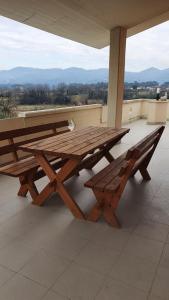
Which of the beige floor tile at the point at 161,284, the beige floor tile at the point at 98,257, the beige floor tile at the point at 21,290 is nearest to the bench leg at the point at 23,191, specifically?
the beige floor tile at the point at 98,257

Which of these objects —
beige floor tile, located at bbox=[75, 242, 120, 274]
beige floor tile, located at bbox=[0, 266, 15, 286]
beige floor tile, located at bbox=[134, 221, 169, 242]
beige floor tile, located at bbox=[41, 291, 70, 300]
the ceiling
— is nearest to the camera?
beige floor tile, located at bbox=[41, 291, 70, 300]

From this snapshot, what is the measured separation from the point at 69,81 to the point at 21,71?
149 cm

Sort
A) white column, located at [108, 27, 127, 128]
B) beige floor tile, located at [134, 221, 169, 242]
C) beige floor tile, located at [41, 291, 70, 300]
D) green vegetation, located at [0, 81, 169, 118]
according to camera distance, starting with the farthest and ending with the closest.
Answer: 1. white column, located at [108, 27, 127, 128]
2. green vegetation, located at [0, 81, 169, 118]
3. beige floor tile, located at [134, 221, 169, 242]
4. beige floor tile, located at [41, 291, 70, 300]

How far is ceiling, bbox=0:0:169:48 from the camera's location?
11.3ft

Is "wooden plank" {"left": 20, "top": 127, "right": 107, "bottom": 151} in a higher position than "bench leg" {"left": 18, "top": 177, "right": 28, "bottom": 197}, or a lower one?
higher

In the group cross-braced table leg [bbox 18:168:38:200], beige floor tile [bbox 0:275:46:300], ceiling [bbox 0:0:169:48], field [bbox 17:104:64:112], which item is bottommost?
beige floor tile [bbox 0:275:46:300]

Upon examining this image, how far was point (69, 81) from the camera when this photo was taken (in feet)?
19.8

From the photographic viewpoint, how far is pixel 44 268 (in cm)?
178

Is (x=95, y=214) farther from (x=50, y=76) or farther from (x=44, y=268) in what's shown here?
(x=50, y=76)

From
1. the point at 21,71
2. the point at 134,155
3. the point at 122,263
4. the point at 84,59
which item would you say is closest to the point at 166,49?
the point at 84,59

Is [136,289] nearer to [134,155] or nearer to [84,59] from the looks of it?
[134,155]

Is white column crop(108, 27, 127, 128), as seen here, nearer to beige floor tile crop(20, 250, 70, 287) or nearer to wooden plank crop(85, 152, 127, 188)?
wooden plank crop(85, 152, 127, 188)

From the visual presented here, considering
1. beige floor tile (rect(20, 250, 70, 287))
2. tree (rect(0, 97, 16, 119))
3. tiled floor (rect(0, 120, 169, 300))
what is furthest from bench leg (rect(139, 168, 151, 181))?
tree (rect(0, 97, 16, 119))

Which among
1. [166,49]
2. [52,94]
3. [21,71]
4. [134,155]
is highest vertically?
[166,49]
